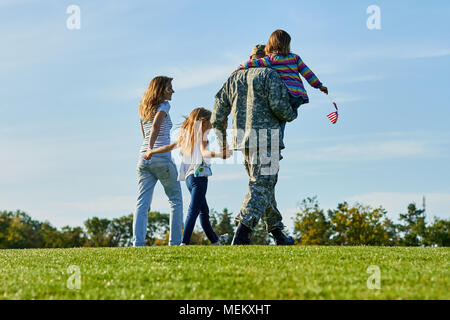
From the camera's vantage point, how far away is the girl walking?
1013cm

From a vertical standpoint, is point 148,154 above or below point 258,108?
below

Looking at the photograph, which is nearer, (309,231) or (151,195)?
(151,195)

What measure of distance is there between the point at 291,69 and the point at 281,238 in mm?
3295

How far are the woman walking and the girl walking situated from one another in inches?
7.5

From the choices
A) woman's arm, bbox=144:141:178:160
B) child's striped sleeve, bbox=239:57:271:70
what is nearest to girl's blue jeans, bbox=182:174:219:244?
woman's arm, bbox=144:141:178:160

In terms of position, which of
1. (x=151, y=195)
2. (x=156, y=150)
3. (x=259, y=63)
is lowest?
(x=151, y=195)

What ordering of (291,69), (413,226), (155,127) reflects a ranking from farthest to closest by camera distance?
(413,226)
(155,127)
(291,69)

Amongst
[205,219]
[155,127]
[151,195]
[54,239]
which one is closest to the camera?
[155,127]

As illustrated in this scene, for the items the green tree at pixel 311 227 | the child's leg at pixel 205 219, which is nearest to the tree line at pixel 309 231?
the green tree at pixel 311 227

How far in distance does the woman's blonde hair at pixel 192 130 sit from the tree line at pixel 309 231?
90.8ft

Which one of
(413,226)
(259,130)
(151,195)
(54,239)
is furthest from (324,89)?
(54,239)

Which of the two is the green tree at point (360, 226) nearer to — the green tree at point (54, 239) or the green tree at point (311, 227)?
the green tree at point (311, 227)

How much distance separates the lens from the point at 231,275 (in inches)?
247

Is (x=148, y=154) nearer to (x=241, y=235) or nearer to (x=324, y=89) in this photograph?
(x=241, y=235)
